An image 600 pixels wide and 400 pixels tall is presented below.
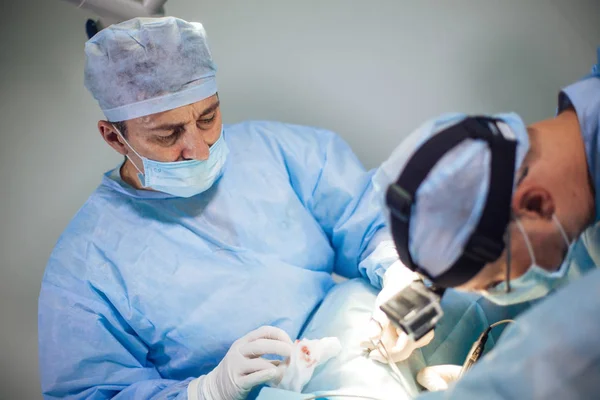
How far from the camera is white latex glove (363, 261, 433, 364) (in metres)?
1.12

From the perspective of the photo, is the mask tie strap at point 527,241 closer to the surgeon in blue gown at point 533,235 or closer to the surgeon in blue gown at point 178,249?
the surgeon in blue gown at point 533,235

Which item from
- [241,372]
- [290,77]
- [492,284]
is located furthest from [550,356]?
[290,77]

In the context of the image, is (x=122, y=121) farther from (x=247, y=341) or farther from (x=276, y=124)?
(x=247, y=341)

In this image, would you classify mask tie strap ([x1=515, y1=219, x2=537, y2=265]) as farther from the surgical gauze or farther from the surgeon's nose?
the surgeon's nose

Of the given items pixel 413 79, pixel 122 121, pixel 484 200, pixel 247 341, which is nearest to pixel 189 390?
pixel 247 341

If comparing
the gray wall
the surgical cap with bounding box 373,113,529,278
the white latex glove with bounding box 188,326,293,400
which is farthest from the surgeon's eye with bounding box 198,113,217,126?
→ the surgical cap with bounding box 373,113,529,278

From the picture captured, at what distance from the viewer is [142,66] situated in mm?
1223

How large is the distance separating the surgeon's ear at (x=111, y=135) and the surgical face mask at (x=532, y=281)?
1.10 meters

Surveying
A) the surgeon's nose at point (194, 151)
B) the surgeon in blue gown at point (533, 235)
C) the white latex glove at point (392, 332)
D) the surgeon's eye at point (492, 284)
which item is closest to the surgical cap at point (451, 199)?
the surgeon in blue gown at point (533, 235)

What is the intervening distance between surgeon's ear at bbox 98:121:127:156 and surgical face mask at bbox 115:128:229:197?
3 cm

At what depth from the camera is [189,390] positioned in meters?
1.17

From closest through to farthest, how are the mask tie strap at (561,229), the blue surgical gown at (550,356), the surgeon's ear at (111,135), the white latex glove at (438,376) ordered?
the blue surgical gown at (550,356), the mask tie strap at (561,229), the white latex glove at (438,376), the surgeon's ear at (111,135)

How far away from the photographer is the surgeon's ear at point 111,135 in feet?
4.39

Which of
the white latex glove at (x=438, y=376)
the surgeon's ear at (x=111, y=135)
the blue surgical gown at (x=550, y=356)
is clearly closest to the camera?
the blue surgical gown at (x=550, y=356)
